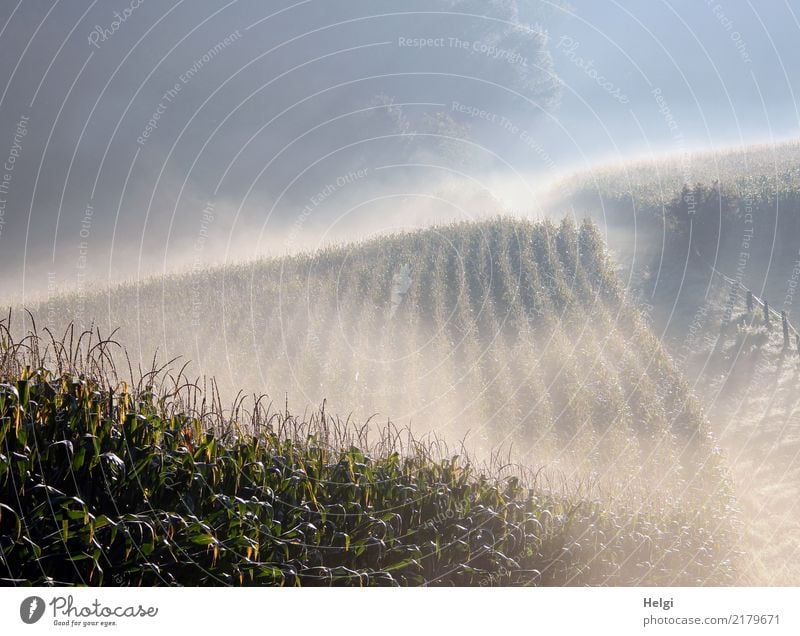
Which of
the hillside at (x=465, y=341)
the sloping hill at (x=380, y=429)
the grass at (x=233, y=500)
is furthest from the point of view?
the hillside at (x=465, y=341)

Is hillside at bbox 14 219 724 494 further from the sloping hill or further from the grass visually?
the grass

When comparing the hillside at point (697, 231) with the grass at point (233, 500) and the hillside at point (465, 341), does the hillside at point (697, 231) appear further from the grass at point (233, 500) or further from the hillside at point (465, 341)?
the grass at point (233, 500)

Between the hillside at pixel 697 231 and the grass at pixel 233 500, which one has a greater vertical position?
the hillside at pixel 697 231

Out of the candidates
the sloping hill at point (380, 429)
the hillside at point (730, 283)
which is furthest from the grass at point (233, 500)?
the hillside at point (730, 283)

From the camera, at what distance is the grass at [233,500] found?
4.71m

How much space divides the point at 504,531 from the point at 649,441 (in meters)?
9.67

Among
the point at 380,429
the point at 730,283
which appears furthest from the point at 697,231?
the point at 380,429

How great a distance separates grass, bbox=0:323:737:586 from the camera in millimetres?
4707

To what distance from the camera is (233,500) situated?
17.4 feet

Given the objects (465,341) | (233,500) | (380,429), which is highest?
(465,341)

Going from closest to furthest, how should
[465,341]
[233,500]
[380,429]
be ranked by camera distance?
[233,500]
[380,429]
[465,341]

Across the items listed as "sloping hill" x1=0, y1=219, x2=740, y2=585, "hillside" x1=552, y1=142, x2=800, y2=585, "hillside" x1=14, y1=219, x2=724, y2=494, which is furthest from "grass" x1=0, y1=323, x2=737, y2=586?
"hillside" x1=552, y1=142, x2=800, y2=585

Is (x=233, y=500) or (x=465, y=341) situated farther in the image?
(x=465, y=341)

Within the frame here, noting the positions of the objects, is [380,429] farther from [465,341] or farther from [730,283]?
[730,283]
